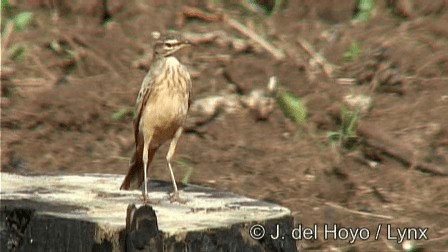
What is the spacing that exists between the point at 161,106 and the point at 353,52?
4.08 meters

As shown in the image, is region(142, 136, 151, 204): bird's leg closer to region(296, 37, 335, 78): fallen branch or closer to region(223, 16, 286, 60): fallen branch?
region(296, 37, 335, 78): fallen branch

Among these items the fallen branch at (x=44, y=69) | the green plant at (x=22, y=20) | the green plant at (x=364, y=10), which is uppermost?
the green plant at (x=364, y=10)

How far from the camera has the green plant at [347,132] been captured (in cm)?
952

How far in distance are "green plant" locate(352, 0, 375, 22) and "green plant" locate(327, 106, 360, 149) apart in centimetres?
207

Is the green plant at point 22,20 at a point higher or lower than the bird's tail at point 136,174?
lower

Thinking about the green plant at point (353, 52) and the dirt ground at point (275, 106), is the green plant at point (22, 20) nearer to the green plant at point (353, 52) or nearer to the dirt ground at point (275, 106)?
the dirt ground at point (275, 106)

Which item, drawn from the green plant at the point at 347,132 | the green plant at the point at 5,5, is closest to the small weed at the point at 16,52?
the green plant at the point at 5,5

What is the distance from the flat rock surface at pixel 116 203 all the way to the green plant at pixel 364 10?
4419 millimetres

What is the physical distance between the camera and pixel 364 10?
11641 millimetres

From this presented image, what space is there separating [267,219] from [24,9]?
642cm

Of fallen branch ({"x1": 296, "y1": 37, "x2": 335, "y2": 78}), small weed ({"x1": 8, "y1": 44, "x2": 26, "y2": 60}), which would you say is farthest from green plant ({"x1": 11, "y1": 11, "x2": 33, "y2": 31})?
fallen branch ({"x1": 296, "y1": 37, "x2": 335, "y2": 78})

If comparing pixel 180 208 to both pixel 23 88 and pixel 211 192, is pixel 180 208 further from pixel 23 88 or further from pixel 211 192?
pixel 23 88

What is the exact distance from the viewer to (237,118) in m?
10.1

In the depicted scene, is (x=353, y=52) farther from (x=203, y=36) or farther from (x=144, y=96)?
(x=144, y=96)
